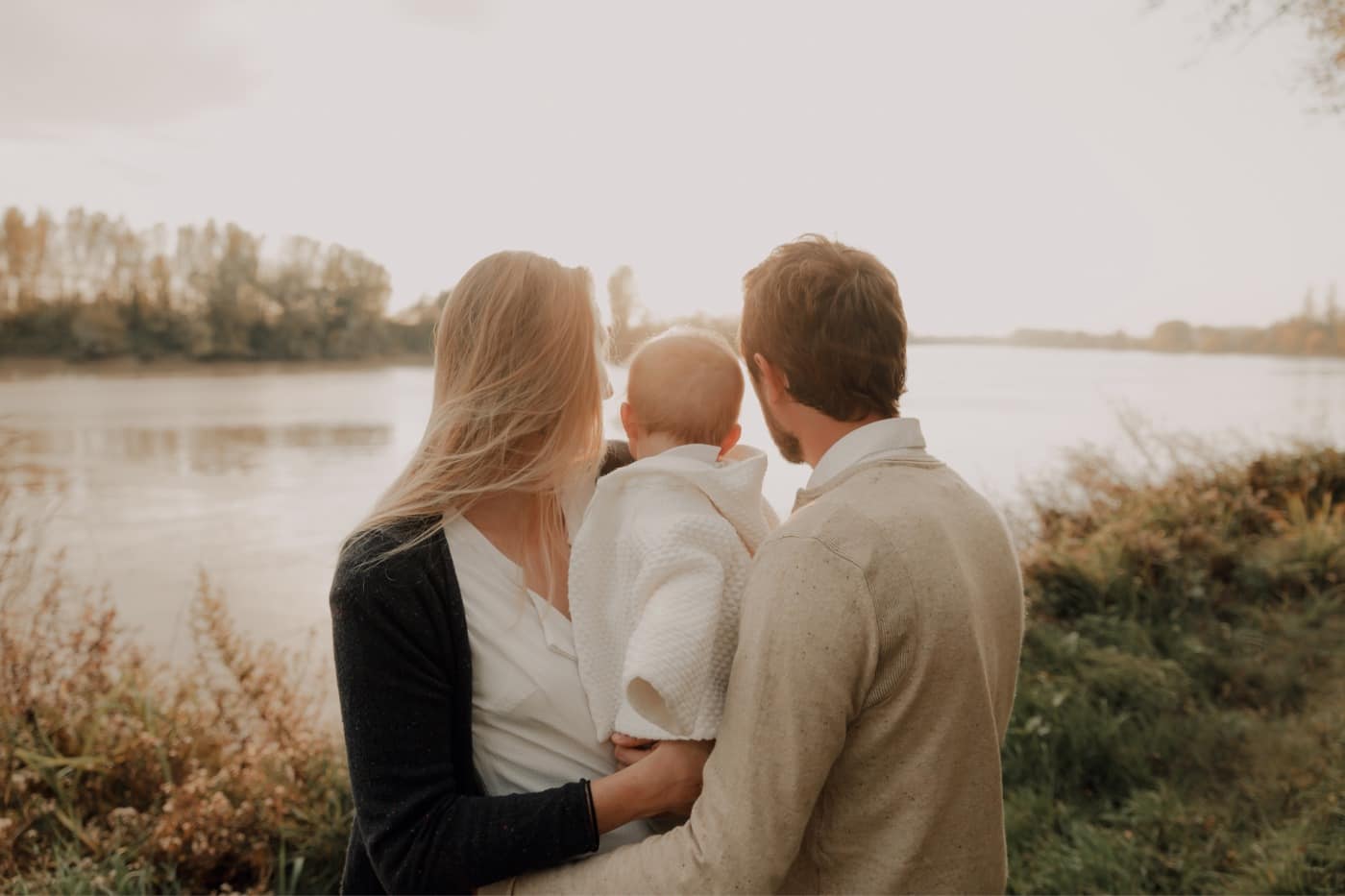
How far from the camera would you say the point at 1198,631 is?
589 centimetres

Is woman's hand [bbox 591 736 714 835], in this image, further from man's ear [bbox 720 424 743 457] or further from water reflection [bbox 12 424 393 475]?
water reflection [bbox 12 424 393 475]

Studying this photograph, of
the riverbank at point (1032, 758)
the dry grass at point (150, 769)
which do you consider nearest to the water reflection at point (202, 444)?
the dry grass at point (150, 769)

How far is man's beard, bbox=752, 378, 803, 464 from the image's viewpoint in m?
1.71

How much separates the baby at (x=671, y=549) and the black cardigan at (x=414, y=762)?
20 cm

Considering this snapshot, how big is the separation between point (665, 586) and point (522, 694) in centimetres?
35

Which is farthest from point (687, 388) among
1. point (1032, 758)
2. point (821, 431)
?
point (1032, 758)

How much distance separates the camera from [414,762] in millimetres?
1572

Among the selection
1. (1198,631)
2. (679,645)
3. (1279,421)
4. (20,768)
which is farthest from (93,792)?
(1279,421)

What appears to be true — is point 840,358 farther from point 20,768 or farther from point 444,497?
point 20,768

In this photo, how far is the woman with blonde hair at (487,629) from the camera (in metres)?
1.56

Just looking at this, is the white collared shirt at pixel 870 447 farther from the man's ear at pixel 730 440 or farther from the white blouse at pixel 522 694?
the white blouse at pixel 522 694

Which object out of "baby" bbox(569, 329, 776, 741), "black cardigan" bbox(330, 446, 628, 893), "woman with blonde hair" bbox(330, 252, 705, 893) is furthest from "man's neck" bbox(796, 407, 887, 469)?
"black cardigan" bbox(330, 446, 628, 893)

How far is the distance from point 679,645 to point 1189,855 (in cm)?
309

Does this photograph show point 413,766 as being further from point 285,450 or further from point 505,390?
point 285,450
